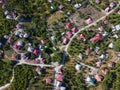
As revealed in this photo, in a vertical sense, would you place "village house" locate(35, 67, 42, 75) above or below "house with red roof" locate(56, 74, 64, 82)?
above

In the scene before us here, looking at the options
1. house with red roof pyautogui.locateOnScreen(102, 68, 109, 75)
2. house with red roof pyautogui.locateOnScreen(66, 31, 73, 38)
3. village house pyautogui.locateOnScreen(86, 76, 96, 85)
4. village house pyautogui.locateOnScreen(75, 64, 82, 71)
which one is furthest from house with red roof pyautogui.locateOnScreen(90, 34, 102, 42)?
village house pyautogui.locateOnScreen(86, 76, 96, 85)

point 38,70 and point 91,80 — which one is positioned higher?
point 38,70

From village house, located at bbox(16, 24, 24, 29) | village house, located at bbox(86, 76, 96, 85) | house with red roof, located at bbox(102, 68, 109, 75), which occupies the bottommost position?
village house, located at bbox(86, 76, 96, 85)

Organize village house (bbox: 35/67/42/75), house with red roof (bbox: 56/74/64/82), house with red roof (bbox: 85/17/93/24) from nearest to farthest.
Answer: house with red roof (bbox: 56/74/64/82)
village house (bbox: 35/67/42/75)
house with red roof (bbox: 85/17/93/24)

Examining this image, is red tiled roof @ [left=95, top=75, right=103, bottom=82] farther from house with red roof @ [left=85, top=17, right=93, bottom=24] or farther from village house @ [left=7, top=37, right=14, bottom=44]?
village house @ [left=7, top=37, right=14, bottom=44]

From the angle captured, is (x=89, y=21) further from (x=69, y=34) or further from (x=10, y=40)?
(x=10, y=40)

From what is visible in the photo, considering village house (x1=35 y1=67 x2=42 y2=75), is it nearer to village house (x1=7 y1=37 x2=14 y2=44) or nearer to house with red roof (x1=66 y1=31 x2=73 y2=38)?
village house (x1=7 y1=37 x2=14 y2=44)

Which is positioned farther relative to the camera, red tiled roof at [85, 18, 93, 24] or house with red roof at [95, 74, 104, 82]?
red tiled roof at [85, 18, 93, 24]

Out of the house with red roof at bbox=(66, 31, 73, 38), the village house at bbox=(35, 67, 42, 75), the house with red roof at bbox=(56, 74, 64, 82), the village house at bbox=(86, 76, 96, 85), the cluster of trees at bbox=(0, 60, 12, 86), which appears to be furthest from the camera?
the house with red roof at bbox=(66, 31, 73, 38)

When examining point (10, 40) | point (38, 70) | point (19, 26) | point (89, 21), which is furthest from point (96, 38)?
point (10, 40)

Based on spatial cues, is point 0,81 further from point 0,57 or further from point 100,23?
point 100,23
